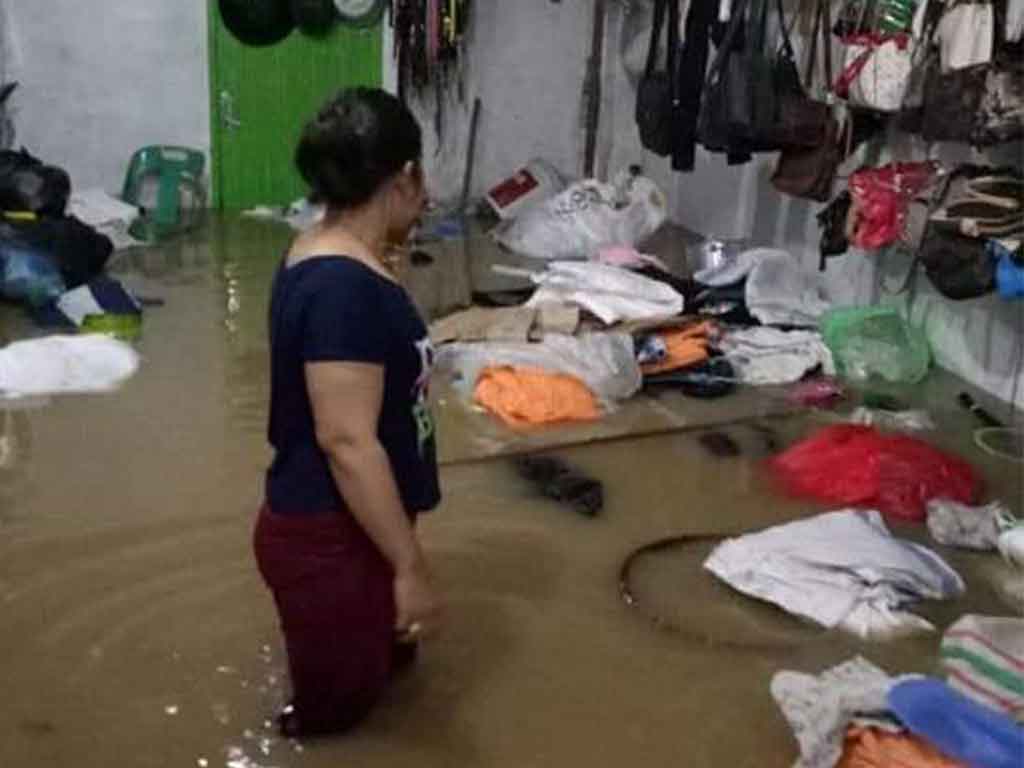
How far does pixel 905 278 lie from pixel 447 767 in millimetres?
3213

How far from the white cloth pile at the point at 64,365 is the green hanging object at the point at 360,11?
297cm

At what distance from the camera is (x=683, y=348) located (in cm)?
471

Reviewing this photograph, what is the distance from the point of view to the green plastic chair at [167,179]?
6766 millimetres

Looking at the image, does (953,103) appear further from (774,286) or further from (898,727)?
(898,727)

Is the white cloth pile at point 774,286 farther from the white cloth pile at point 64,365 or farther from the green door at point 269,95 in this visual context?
the green door at point 269,95

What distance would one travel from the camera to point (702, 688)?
2.75m

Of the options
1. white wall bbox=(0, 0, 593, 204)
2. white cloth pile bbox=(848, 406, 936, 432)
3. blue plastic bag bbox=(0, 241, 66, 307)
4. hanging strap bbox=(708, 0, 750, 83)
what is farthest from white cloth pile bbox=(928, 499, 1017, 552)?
white wall bbox=(0, 0, 593, 204)

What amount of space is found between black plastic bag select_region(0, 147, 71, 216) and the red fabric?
3717mm

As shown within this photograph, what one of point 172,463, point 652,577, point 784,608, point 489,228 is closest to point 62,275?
point 172,463

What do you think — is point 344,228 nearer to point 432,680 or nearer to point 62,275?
point 432,680

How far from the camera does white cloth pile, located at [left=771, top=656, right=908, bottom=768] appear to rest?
7.68 feet

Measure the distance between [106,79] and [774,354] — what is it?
400cm

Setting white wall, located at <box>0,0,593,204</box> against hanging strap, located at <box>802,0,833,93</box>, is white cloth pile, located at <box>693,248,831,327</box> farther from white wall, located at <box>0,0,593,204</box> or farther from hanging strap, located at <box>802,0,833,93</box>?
white wall, located at <box>0,0,593,204</box>

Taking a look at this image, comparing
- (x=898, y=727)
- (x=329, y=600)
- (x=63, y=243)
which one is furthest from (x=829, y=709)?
(x=63, y=243)
